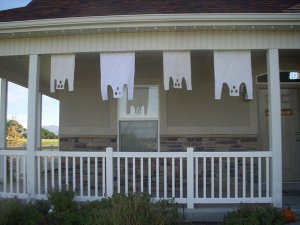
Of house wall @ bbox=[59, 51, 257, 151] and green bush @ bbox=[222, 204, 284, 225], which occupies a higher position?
house wall @ bbox=[59, 51, 257, 151]

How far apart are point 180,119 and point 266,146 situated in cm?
213

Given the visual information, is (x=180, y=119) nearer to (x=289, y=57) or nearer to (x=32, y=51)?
(x=289, y=57)

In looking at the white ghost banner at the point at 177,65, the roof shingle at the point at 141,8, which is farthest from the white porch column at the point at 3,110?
the white ghost banner at the point at 177,65

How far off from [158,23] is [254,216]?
3.60 m

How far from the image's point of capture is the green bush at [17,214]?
5613 millimetres

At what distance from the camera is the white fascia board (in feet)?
21.1

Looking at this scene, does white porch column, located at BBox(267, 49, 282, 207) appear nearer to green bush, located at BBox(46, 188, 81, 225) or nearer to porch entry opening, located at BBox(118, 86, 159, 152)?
porch entry opening, located at BBox(118, 86, 159, 152)

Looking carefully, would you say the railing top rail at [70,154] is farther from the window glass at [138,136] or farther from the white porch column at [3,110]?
the white porch column at [3,110]

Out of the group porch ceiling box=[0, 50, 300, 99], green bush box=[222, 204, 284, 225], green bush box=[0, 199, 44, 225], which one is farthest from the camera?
porch ceiling box=[0, 50, 300, 99]

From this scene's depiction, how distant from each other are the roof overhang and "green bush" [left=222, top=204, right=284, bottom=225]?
3.15 m

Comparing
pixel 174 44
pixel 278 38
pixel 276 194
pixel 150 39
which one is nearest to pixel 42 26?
pixel 150 39

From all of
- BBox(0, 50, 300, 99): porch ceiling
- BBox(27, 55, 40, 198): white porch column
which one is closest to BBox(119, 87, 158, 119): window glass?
BBox(0, 50, 300, 99): porch ceiling

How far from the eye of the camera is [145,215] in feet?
17.7

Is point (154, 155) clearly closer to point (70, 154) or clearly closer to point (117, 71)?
point (70, 154)
